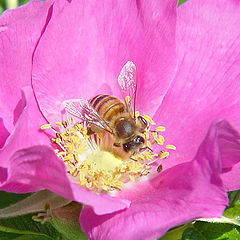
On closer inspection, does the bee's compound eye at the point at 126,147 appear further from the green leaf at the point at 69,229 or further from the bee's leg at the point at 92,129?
the green leaf at the point at 69,229

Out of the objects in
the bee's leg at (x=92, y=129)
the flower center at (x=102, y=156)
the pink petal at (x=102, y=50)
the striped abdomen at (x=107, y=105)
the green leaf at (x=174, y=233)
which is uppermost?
the pink petal at (x=102, y=50)

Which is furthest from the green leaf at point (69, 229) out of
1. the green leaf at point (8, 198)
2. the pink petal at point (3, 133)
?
the green leaf at point (8, 198)

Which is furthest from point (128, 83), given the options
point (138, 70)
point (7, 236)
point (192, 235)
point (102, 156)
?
point (7, 236)

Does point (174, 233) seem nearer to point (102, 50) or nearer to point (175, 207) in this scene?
point (175, 207)

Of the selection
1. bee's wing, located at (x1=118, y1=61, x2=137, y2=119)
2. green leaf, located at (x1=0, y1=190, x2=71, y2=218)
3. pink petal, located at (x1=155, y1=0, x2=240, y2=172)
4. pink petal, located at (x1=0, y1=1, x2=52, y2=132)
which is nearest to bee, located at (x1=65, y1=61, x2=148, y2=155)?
bee's wing, located at (x1=118, y1=61, x2=137, y2=119)

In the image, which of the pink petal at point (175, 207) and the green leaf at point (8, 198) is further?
the green leaf at point (8, 198)

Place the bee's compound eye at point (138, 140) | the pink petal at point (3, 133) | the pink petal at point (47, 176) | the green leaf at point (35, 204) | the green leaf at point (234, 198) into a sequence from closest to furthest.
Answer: the pink petal at point (47, 176), the green leaf at point (35, 204), the pink petal at point (3, 133), the green leaf at point (234, 198), the bee's compound eye at point (138, 140)
